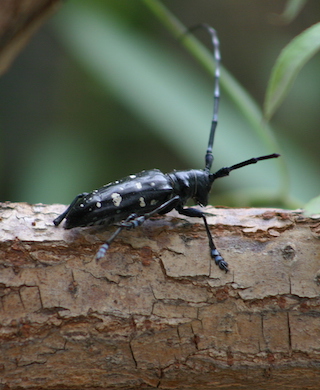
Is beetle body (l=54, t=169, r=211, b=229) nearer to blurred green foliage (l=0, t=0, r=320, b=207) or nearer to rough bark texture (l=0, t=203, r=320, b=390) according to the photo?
rough bark texture (l=0, t=203, r=320, b=390)

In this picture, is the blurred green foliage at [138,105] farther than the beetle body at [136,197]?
Yes

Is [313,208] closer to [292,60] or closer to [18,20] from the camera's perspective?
[292,60]

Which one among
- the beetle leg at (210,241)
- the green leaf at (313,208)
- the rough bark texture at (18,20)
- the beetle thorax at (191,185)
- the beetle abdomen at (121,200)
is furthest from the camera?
the rough bark texture at (18,20)

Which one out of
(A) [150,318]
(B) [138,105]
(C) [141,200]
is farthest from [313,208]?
(B) [138,105]

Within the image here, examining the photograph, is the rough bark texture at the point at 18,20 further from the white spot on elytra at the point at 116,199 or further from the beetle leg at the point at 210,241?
the beetle leg at the point at 210,241

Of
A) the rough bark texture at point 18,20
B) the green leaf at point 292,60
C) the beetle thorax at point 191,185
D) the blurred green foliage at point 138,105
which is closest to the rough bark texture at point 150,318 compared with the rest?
the beetle thorax at point 191,185
